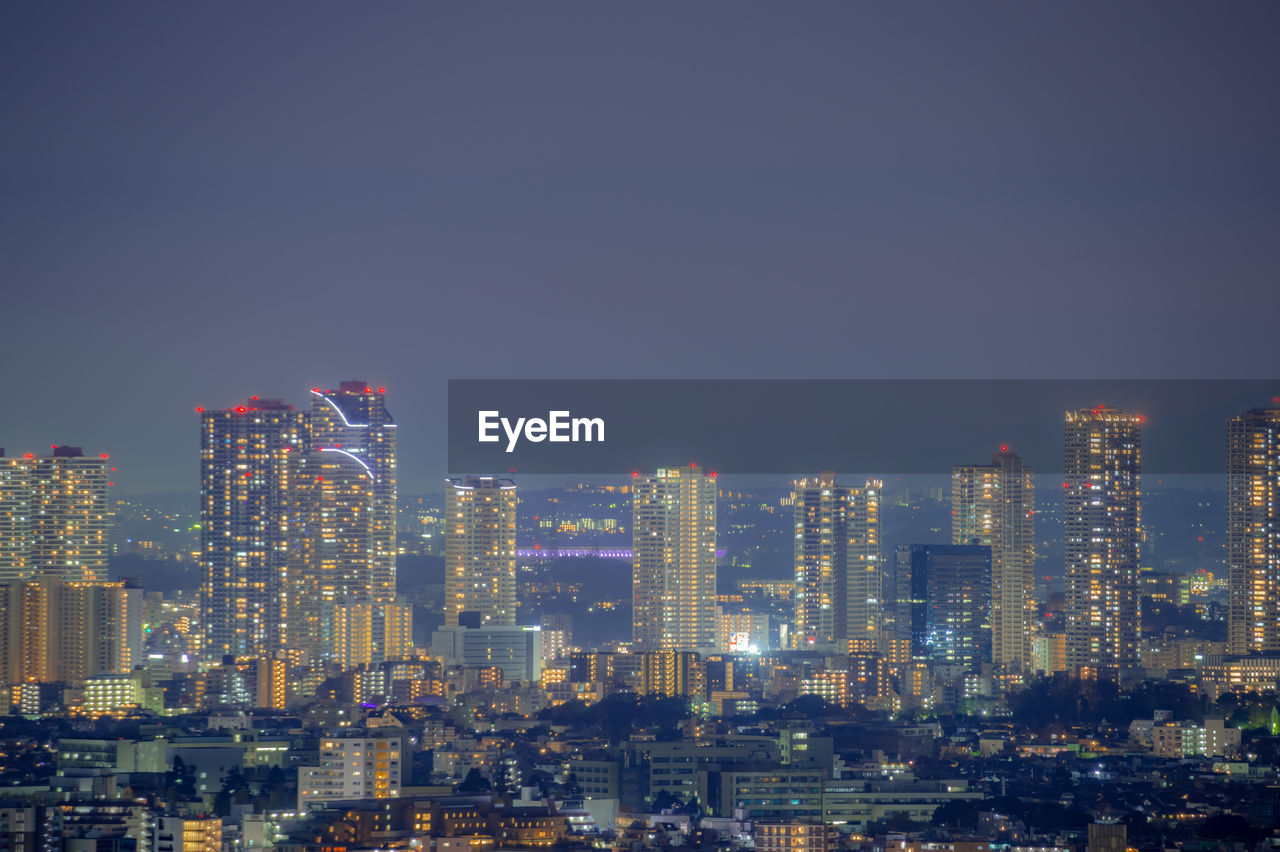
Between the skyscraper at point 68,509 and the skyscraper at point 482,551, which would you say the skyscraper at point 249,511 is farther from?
the skyscraper at point 482,551

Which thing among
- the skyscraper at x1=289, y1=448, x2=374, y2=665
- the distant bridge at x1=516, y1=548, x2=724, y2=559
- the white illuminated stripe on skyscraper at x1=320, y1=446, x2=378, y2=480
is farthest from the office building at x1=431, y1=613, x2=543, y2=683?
the white illuminated stripe on skyscraper at x1=320, y1=446, x2=378, y2=480

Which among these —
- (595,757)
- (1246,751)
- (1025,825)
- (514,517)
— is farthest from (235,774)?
(514,517)

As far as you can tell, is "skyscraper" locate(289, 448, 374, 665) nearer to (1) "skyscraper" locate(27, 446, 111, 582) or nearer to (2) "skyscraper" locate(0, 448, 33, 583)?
(1) "skyscraper" locate(27, 446, 111, 582)

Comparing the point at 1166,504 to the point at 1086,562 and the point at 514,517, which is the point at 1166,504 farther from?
the point at 514,517

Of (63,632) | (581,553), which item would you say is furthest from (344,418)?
(63,632)

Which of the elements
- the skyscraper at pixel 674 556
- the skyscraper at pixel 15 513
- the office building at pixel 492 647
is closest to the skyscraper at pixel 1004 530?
the skyscraper at pixel 674 556

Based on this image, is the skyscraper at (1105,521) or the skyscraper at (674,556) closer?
the skyscraper at (1105,521)
